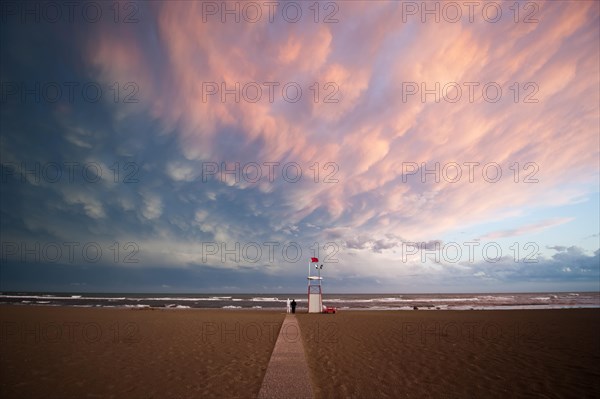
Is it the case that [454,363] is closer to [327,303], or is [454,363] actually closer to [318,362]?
[318,362]

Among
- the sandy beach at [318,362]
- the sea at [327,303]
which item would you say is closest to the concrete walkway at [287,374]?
the sandy beach at [318,362]

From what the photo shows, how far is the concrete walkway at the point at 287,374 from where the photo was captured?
24.8 ft

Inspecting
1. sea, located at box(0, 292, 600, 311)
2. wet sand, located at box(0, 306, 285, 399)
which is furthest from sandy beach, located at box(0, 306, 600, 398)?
sea, located at box(0, 292, 600, 311)

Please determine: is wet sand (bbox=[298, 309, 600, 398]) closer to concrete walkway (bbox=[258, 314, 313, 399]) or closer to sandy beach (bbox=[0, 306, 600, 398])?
sandy beach (bbox=[0, 306, 600, 398])

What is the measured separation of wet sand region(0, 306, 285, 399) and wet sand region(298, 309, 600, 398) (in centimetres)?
255

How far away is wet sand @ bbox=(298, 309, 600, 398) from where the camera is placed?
824 cm

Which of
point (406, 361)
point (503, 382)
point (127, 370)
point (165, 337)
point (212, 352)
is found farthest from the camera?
point (165, 337)

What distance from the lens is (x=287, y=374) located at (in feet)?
30.1

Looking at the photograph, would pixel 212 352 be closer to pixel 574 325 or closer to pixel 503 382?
pixel 503 382

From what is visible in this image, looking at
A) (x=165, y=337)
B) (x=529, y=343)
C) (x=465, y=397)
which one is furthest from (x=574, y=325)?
(x=165, y=337)

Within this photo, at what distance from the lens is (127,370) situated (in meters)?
10.0

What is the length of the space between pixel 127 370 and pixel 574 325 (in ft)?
89.1

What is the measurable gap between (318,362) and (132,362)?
23.1 feet

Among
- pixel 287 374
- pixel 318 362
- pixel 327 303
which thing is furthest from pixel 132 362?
pixel 327 303
